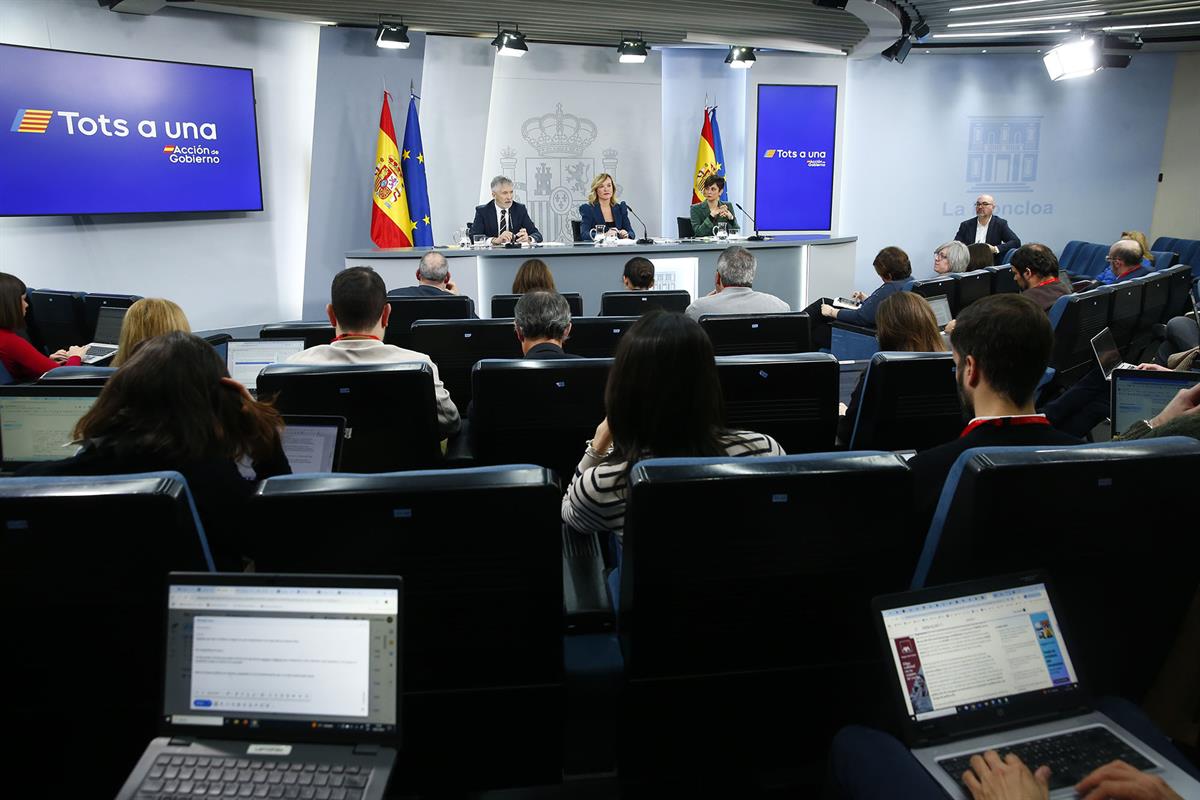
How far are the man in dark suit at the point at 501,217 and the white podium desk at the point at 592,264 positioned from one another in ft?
1.60

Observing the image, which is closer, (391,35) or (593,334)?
(593,334)

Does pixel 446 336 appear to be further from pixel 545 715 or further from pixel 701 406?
pixel 545 715

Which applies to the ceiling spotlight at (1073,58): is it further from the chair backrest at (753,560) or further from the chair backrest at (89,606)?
the chair backrest at (89,606)

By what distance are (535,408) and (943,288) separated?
4.43m

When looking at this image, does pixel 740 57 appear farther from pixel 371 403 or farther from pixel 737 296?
pixel 371 403

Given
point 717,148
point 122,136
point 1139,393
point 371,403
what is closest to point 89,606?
point 371,403

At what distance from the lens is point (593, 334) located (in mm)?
3984


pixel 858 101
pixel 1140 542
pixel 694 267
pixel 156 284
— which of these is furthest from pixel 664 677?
pixel 858 101

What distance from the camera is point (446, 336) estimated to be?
3.90 metres

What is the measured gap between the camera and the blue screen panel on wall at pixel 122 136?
20.2ft

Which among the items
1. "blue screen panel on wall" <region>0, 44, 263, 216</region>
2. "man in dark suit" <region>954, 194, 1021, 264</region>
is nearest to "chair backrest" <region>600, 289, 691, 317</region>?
"blue screen panel on wall" <region>0, 44, 263, 216</region>

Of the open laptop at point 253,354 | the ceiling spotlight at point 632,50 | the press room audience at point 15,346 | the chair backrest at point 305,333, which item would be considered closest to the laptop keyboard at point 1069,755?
the open laptop at point 253,354

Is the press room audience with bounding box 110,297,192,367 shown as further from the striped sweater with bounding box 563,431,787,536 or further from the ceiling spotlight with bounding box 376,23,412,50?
the ceiling spotlight with bounding box 376,23,412,50

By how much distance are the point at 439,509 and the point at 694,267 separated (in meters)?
6.76
